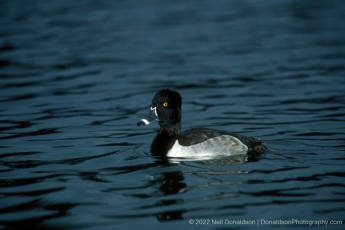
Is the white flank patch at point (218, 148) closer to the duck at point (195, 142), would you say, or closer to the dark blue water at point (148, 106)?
the duck at point (195, 142)

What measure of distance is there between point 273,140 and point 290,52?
30.2 ft

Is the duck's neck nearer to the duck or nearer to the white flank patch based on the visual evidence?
the duck

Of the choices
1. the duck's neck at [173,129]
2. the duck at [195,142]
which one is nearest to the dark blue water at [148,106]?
the duck at [195,142]

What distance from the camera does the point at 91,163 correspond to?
32.1 ft

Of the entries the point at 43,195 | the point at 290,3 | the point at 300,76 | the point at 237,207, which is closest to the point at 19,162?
the point at 43,195

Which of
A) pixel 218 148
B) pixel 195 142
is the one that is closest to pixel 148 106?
pixel 195 142

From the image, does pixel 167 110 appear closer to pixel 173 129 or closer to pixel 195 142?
pixel 173 129

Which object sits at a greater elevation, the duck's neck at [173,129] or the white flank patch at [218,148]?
the duck's neck at [173,129]

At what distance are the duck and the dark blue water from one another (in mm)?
302

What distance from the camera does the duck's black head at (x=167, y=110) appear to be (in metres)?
10.3

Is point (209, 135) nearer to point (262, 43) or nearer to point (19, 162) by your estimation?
point (19, 162)

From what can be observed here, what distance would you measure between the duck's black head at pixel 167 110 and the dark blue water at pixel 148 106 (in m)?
0.71

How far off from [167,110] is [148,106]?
4.05 meters

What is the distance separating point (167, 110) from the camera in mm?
10320
